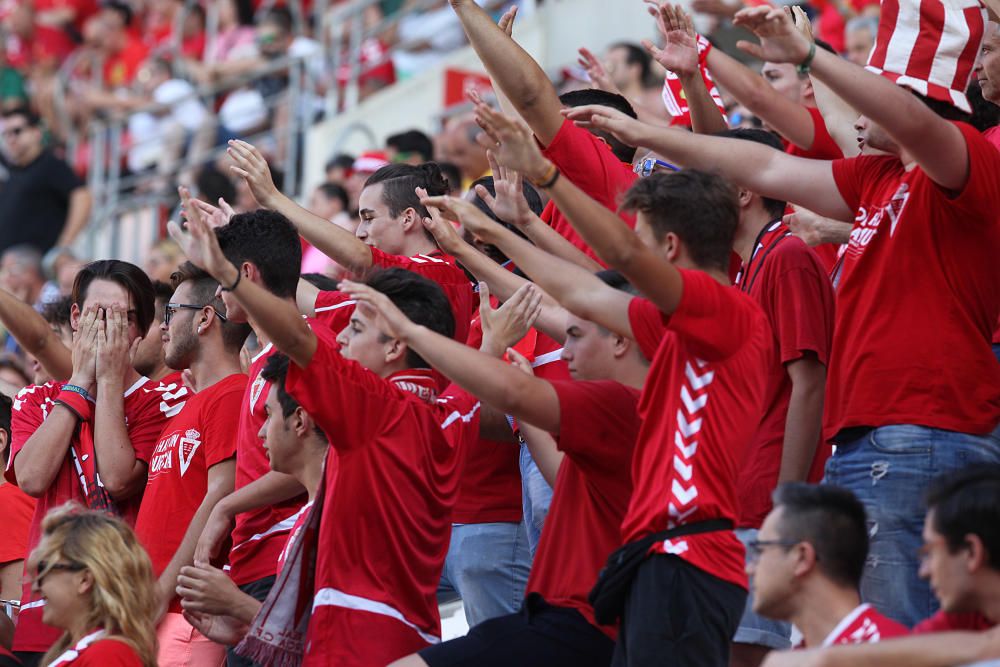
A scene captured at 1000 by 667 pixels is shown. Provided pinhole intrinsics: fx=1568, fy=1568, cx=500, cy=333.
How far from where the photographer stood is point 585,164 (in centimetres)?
531

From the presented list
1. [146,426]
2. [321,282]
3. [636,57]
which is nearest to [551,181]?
[321,282]

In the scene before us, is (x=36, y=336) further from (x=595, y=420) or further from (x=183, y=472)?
(x=595, y=420)

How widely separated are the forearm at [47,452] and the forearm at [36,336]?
713 millimetres

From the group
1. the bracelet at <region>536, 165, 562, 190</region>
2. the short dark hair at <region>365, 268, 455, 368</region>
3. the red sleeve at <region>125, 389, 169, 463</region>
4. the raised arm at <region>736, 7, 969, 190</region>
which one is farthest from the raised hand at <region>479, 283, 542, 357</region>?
the red sleeve at <region>125, 389, 169, 463</region>

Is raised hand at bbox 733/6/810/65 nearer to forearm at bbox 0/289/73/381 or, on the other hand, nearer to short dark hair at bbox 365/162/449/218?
short dark hair at bbox 365/162/449/218

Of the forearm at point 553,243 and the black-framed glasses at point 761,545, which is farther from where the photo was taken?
the forearm at point 553,243

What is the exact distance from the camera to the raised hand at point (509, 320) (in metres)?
4.77

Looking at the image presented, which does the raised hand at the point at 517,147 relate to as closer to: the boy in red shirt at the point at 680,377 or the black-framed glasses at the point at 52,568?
the boy in red shirt at the point at 680,377

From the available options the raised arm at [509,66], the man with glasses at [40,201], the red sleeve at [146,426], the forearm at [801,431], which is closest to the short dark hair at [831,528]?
the forearm at [801,431]

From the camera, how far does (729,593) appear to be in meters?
4.13

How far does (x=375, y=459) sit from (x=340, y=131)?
936 centimetres

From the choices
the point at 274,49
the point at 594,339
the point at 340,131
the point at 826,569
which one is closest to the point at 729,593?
the point at 826,569

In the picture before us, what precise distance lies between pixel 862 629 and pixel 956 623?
21 cm

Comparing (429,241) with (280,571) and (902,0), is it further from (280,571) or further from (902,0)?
(902,0)
